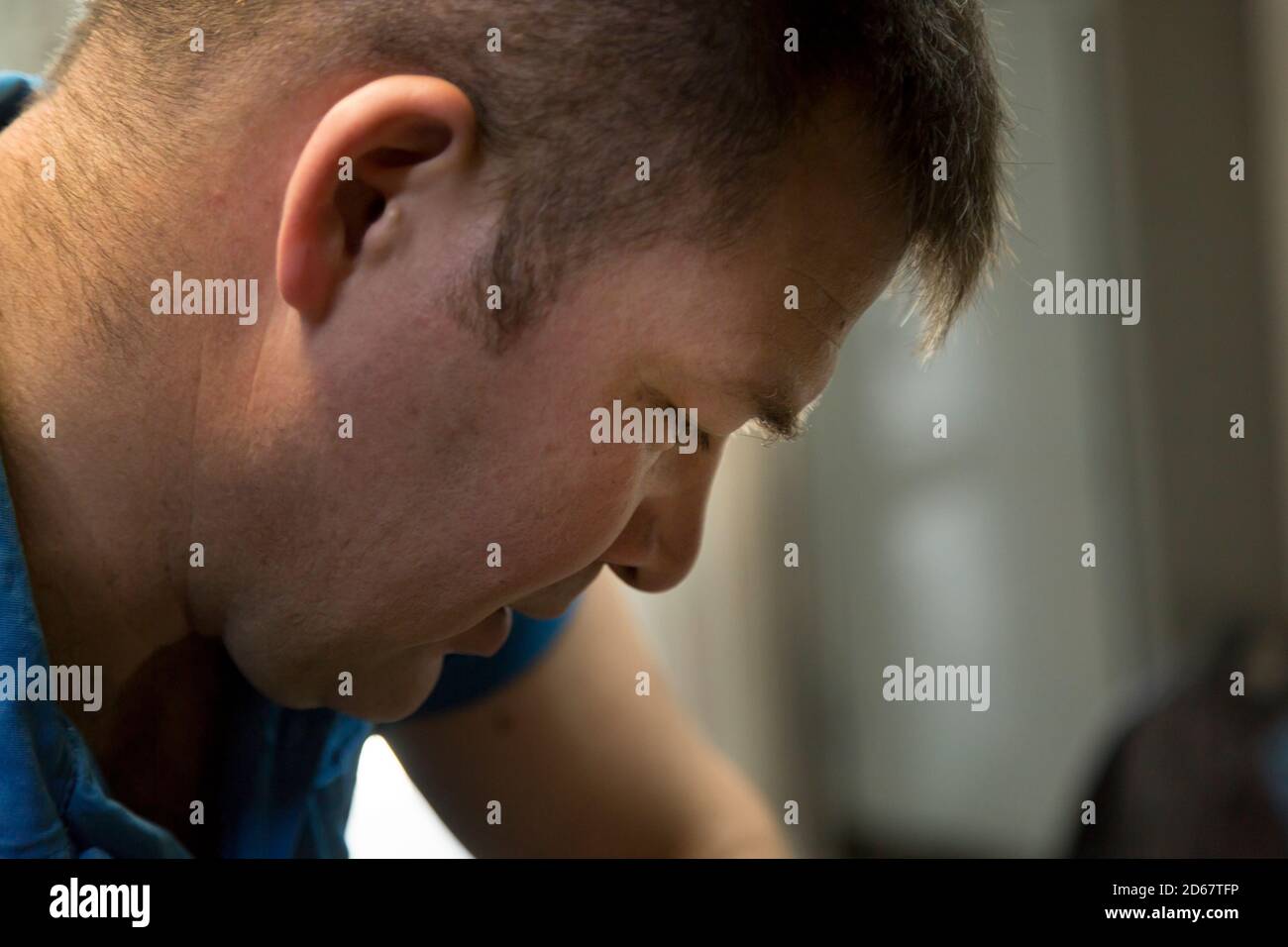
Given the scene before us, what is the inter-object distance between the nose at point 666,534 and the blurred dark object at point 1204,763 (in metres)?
0.35

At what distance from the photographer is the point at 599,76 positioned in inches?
16.0

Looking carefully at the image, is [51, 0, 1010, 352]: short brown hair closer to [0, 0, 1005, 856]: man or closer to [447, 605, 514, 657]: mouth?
[0, 0, 1005, 856]: man

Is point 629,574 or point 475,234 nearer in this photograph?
point 475,234

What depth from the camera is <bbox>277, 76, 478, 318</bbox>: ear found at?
0.40 m

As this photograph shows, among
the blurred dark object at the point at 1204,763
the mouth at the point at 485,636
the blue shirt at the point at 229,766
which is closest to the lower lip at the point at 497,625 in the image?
the mouth at the point at 485,636

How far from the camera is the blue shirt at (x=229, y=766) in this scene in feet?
1.29

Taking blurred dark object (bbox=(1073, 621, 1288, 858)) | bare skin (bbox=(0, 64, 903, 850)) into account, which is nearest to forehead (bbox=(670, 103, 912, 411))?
bare skin (bbox=(0, 64, 903, 850))

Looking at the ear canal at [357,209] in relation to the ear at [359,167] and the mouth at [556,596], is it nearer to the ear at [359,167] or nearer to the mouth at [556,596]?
the ear at [359,167]

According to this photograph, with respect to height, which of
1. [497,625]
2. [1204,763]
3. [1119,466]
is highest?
[1119,466]

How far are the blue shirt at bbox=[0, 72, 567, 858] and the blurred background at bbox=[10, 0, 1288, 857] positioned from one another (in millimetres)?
32

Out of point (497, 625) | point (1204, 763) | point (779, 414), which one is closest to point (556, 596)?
point (497, 625)

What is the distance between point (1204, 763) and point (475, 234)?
1.97 feet

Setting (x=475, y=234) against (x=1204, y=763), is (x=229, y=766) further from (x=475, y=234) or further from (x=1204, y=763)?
(x=1204, y=763)

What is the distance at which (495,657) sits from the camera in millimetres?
644
